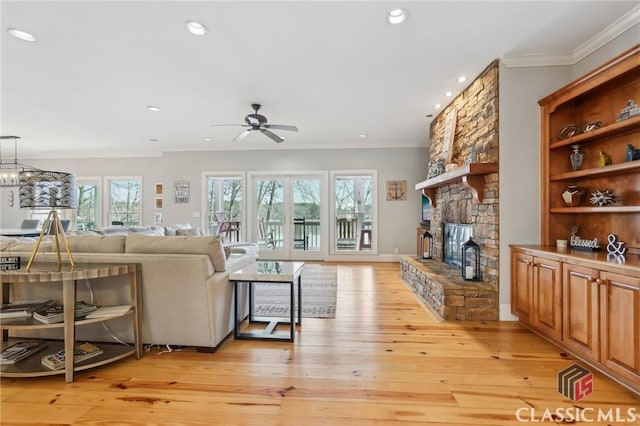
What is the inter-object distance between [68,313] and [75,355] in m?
0.43

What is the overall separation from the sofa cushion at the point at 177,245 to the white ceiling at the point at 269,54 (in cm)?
179

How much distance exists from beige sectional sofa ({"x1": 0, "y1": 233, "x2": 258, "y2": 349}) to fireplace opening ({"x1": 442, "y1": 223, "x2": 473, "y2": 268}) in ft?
10.1

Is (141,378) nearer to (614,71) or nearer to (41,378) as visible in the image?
(41,378)

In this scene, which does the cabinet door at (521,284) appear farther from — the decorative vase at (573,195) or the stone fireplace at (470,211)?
the decorative vase at (573,195)

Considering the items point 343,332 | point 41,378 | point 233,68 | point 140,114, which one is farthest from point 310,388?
point 140,114

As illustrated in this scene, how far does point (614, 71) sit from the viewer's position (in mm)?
2205

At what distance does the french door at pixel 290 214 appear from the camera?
6988mm

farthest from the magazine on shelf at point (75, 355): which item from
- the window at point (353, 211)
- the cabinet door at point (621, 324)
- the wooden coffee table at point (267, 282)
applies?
the window at point (353, 211)

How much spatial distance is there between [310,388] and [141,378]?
118 cm

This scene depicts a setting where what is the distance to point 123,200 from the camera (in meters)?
7.60

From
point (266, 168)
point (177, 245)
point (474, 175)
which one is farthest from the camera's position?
point (266, 168)

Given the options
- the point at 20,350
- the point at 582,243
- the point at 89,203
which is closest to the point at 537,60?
the point at 582,243

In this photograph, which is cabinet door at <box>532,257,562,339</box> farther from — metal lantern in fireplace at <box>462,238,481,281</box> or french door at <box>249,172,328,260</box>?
french door at <box>249,172,328,260</box>

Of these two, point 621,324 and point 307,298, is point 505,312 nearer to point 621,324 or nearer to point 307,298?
point 621,324
